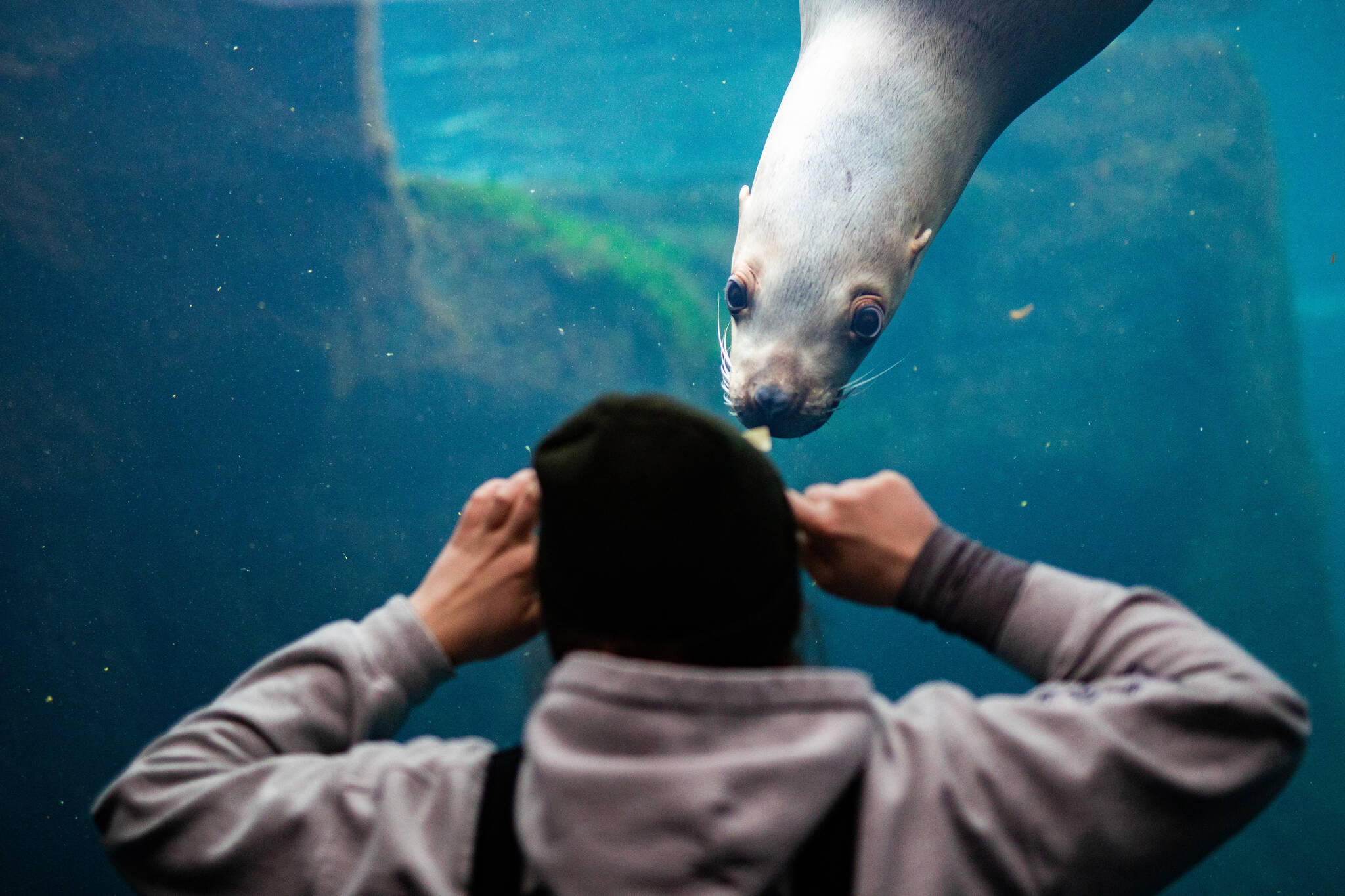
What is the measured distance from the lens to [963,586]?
2.87 feet

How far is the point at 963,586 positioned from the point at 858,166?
79.7 inches

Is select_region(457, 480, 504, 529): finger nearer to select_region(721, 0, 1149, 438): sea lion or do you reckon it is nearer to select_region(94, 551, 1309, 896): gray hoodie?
select_region(94, 551, 1309, 896): gray hoodie

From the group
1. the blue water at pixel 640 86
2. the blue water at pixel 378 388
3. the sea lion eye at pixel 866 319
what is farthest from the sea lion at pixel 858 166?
the blue water at pixel 640 86

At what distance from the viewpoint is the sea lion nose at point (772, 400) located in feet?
7.84

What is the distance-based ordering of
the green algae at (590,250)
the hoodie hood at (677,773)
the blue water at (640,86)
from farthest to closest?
the blue water at (640,86)
the green algae at (590,250)
the hoodie hood at (677,773)

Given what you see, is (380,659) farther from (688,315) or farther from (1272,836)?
(1272,836)

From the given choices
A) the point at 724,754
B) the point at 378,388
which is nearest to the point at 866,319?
the point at 724,754

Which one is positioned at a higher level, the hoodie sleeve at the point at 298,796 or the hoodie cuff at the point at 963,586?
the hoodie cuff at the point at 963,586

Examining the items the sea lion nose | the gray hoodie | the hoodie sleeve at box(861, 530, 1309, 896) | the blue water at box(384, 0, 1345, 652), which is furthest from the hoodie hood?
the blue water at box(384, 0, 1345, 652)

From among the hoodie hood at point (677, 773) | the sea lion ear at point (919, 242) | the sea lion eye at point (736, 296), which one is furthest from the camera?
the sea lion ear at point (919, 242)

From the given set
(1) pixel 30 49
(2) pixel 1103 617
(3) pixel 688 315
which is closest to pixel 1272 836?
(3) pixel 688 315

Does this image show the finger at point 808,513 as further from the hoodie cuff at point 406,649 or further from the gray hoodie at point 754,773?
the hoodie cuff at point 406,649

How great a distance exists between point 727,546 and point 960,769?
0.30m

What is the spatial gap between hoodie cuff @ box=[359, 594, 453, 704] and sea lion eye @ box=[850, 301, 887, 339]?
1.84 m
